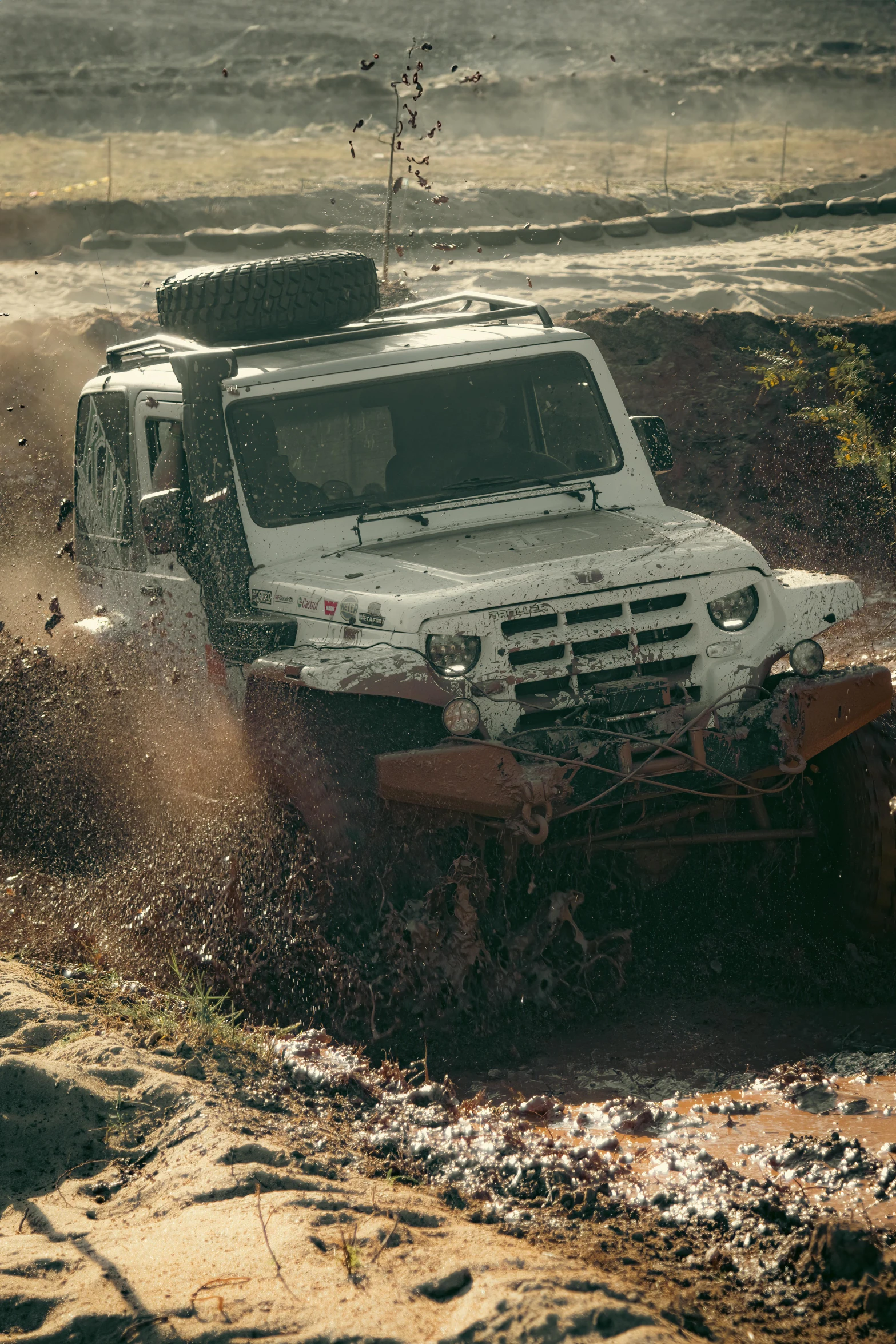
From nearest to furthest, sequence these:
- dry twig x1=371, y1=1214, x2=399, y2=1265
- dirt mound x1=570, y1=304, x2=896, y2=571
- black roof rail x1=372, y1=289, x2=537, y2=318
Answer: dry twig x1=371, y1=1214, x2=399, y2=1265 < black roof rail x1=372, y1=289, x2=537, y2=318 < dirt mound x1=570, y1=304, x2=896, y2=571

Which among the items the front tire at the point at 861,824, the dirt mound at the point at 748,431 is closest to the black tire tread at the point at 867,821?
the front tire at the point at 861,824

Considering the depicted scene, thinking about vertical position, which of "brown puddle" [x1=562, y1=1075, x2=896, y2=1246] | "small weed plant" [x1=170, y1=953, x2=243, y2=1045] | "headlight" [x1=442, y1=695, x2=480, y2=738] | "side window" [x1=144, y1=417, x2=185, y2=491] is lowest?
"small weed plant" [x1=170, y1=953, x2=243, y2=1045]

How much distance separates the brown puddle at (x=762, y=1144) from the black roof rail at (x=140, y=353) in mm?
4171

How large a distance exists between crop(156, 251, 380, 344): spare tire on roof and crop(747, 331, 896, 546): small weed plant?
470 cm

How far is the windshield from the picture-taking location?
556cm

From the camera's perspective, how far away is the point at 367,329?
20.1ft

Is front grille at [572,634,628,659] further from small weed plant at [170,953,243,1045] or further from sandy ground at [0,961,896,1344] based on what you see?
small weed plant at [170,953,243,1045]

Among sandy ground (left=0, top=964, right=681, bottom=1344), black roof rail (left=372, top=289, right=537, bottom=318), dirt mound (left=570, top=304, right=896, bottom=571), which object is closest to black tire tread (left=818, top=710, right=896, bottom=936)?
sandy ground (left=0, top=964, right=681, bottom=1344)

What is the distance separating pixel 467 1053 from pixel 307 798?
0.99 meters

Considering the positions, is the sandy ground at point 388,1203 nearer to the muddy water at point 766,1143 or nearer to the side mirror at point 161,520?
the muddy water at point 766,1143

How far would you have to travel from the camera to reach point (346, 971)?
181 inches

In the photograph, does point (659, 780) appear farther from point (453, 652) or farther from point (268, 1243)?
point (268, 1243)

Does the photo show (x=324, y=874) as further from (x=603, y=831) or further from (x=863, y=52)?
(x=863, y=52)

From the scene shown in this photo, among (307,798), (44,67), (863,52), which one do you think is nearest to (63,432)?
(307,798)
